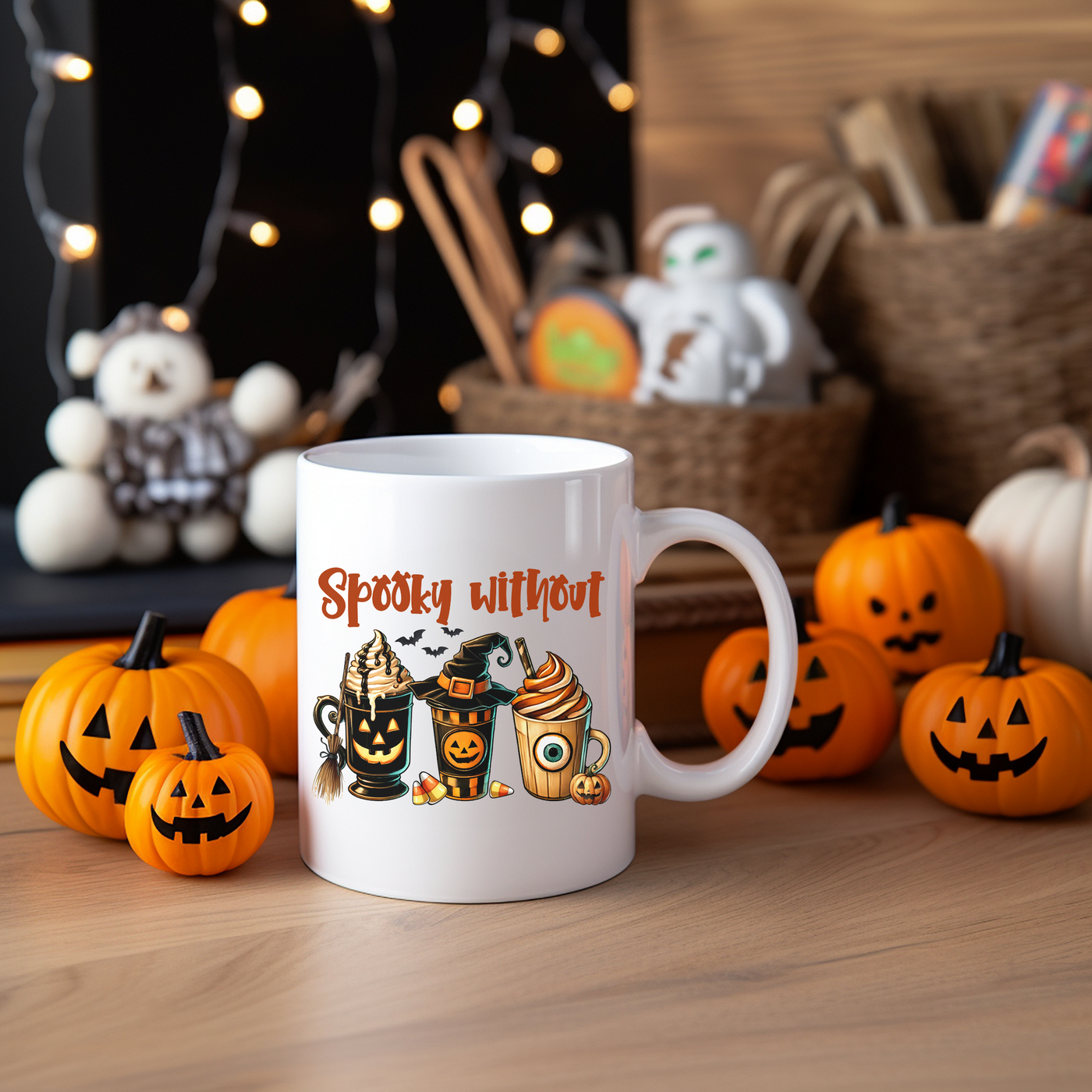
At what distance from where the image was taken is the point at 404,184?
1.07 meters

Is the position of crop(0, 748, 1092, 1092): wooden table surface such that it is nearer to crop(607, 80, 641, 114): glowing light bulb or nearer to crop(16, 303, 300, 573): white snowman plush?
crop(16, 303, 300, 573): white snowman plush

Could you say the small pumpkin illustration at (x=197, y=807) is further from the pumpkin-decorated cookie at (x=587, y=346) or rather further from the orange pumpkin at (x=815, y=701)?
the pumpkin-decorated cookie at (x=587, y=346)

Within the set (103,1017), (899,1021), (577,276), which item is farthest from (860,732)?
(577,276)

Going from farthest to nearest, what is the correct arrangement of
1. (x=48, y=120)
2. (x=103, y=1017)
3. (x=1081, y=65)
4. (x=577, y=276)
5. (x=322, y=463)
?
1. (x=1081, y=65)
2. (x=577, y=276)
3. (x=48, y=120)
4. (x=322, y=463)
5. (x=103, y=1017)

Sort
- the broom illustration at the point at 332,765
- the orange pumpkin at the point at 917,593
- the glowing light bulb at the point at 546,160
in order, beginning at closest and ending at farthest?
the broom illustration at the point at 332,765
the orange pumpkin at the point at 917,593
the glowing light bulb at the point at 546,160

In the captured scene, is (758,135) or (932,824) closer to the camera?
(932,824)

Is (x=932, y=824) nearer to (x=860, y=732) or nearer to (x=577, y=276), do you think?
(x=860, y=732)

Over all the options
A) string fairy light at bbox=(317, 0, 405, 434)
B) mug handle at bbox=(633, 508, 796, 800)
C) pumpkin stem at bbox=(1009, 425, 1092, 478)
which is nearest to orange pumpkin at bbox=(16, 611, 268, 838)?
mug handle at bbox=(633, 508, 796, 800)

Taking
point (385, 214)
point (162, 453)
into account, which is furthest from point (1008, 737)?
point (385, 214)

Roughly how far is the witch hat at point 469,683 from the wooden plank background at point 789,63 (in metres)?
0.76

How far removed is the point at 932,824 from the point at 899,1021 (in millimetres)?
199

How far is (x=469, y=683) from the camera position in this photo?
510 millimetres

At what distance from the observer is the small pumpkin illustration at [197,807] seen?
54 centimetres

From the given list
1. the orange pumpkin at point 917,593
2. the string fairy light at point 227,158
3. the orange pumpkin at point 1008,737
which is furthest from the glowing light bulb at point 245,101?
the orange pumpkin at point 1008,737
